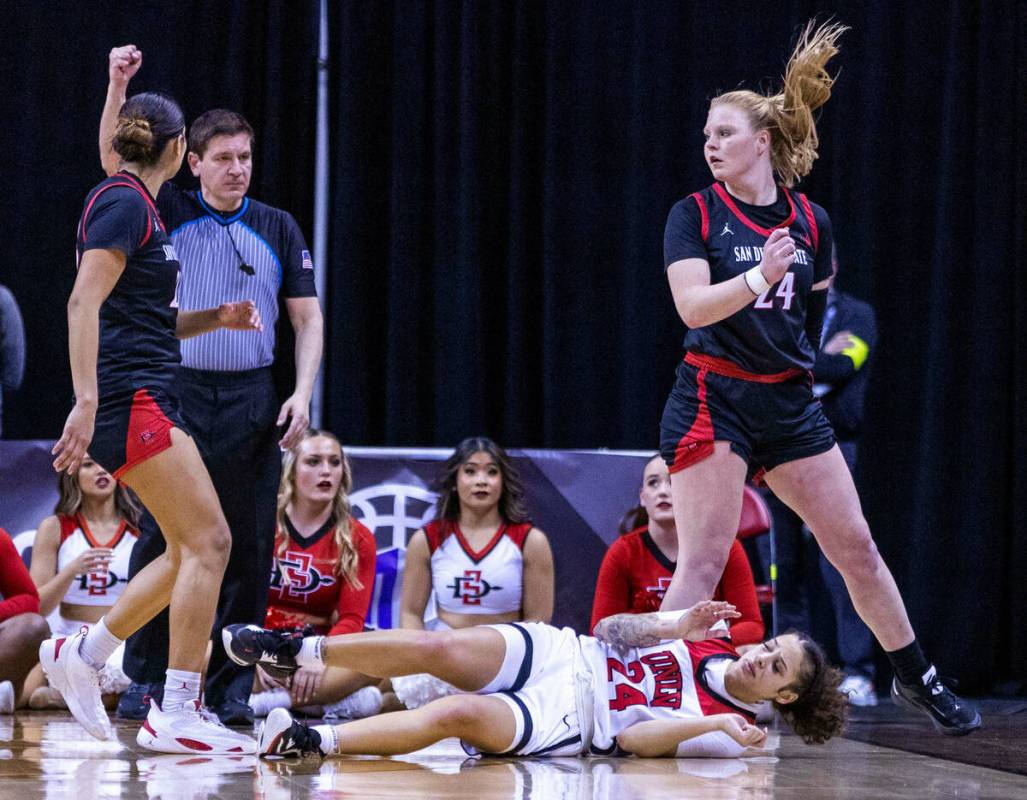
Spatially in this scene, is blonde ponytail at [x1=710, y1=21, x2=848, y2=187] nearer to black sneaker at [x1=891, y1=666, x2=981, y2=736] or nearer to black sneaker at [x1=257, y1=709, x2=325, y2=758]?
black sneaker at [x1=891, y1=666, x2=981, y2=736]

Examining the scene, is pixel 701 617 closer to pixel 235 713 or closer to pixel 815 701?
pixel 815 701

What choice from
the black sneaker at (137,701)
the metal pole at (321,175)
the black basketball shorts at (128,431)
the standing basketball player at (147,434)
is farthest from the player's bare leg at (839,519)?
the metal pole at (321,175)

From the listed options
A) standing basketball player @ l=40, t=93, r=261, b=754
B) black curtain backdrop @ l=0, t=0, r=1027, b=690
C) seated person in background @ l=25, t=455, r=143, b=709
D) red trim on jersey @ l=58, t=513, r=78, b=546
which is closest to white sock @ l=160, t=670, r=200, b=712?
standing basketball player @ l=40, t=93, r=261, b=754

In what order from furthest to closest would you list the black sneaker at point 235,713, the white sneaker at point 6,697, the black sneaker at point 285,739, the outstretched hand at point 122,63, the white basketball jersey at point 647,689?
the white sneaker at point 6,697 → the black sneaker at point 235,713 → the outstretched hand at point 122,63 → the white basketball jersey at point 647,689 → the black sneaker at point 285,739

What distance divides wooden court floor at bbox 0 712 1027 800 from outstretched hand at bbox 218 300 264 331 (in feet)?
3.76

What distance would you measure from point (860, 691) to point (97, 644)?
3226 millimetres

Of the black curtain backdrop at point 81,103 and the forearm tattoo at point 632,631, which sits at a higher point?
the black curtain backdrop at point 81,103

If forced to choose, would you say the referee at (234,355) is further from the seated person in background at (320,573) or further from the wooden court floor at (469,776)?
the wooden court floor at (469,776)

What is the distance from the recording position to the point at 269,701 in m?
4.64

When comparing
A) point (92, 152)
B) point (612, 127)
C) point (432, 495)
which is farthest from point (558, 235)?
point (92, 152)

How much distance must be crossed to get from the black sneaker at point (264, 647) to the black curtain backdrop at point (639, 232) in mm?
2578

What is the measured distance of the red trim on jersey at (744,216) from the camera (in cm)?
339

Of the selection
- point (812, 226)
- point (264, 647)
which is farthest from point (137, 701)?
point (812, 226)

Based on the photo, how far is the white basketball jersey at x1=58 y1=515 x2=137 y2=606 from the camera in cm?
495
